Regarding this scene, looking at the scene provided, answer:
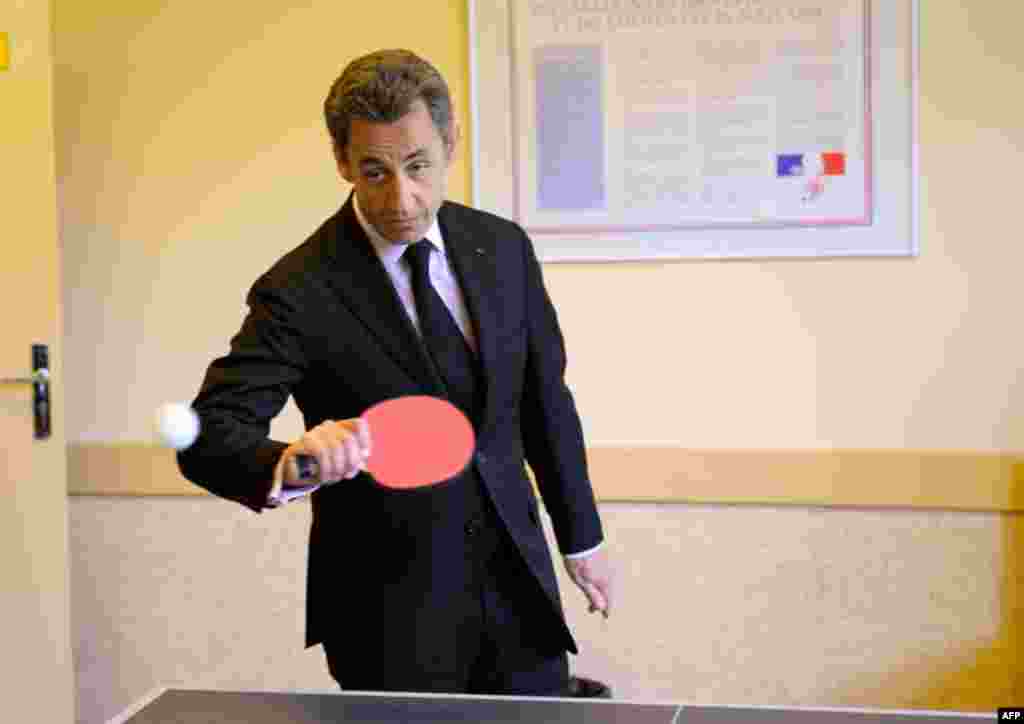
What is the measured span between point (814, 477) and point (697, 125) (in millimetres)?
877

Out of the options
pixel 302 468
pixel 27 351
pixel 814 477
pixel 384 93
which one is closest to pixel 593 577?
pixel 302 468

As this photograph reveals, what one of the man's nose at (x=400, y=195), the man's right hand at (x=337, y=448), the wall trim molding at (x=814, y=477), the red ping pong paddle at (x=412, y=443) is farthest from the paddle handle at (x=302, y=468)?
the wall trim molding at (x=814, y=477)

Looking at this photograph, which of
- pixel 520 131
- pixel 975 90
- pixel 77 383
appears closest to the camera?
pixel 975 90

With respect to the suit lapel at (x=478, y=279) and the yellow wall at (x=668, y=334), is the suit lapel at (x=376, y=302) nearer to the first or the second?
the suit lapel at (x=478, y=279)

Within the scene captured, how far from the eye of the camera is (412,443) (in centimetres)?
218

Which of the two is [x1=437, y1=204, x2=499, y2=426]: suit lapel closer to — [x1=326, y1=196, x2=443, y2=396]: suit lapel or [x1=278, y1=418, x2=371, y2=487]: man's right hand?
[x1=326, y1=196, x2=443, y2=396]: suit lapel

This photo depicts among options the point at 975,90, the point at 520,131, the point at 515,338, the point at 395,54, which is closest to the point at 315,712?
the point at 515,338

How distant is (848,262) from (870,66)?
453 millimetres

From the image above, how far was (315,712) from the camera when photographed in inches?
83.0

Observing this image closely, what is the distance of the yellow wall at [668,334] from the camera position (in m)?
3.64

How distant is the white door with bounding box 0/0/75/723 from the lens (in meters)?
3.81

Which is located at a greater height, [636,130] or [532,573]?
[636,130]

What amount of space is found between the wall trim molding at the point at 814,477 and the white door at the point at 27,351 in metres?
1.35

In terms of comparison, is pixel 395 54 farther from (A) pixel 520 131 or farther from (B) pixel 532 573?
(A) pixel 520 131
